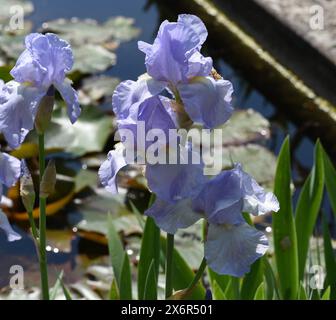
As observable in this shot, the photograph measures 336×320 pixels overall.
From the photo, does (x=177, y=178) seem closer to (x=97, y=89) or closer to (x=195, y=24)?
(x=195, y=24)

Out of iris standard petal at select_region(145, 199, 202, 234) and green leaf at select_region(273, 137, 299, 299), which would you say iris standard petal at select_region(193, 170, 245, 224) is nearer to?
iris standard petal at select_region(145, 199, 202, 234)

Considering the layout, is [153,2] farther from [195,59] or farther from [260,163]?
[195,59]

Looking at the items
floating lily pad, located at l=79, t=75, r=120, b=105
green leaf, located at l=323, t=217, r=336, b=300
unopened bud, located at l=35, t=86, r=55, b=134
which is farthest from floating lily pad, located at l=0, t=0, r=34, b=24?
unopened bud, located at l=35, t=86, r=55, b=134

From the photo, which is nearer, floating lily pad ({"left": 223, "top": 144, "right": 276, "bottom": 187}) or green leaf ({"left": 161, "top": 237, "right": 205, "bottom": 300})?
green leaf ({"left": 161, "top": 237, "right": 205, "bottom": 300})

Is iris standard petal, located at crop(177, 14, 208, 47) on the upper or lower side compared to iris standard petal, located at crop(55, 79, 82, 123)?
upper

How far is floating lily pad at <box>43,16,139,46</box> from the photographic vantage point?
121 inches

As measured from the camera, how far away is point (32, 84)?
97 centimetres

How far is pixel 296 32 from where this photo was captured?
2775mm

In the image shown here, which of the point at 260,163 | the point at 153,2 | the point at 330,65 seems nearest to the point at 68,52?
the point at 260,163

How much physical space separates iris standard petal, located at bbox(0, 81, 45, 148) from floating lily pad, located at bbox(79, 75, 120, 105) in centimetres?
166

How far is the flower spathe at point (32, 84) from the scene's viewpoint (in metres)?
0.94
